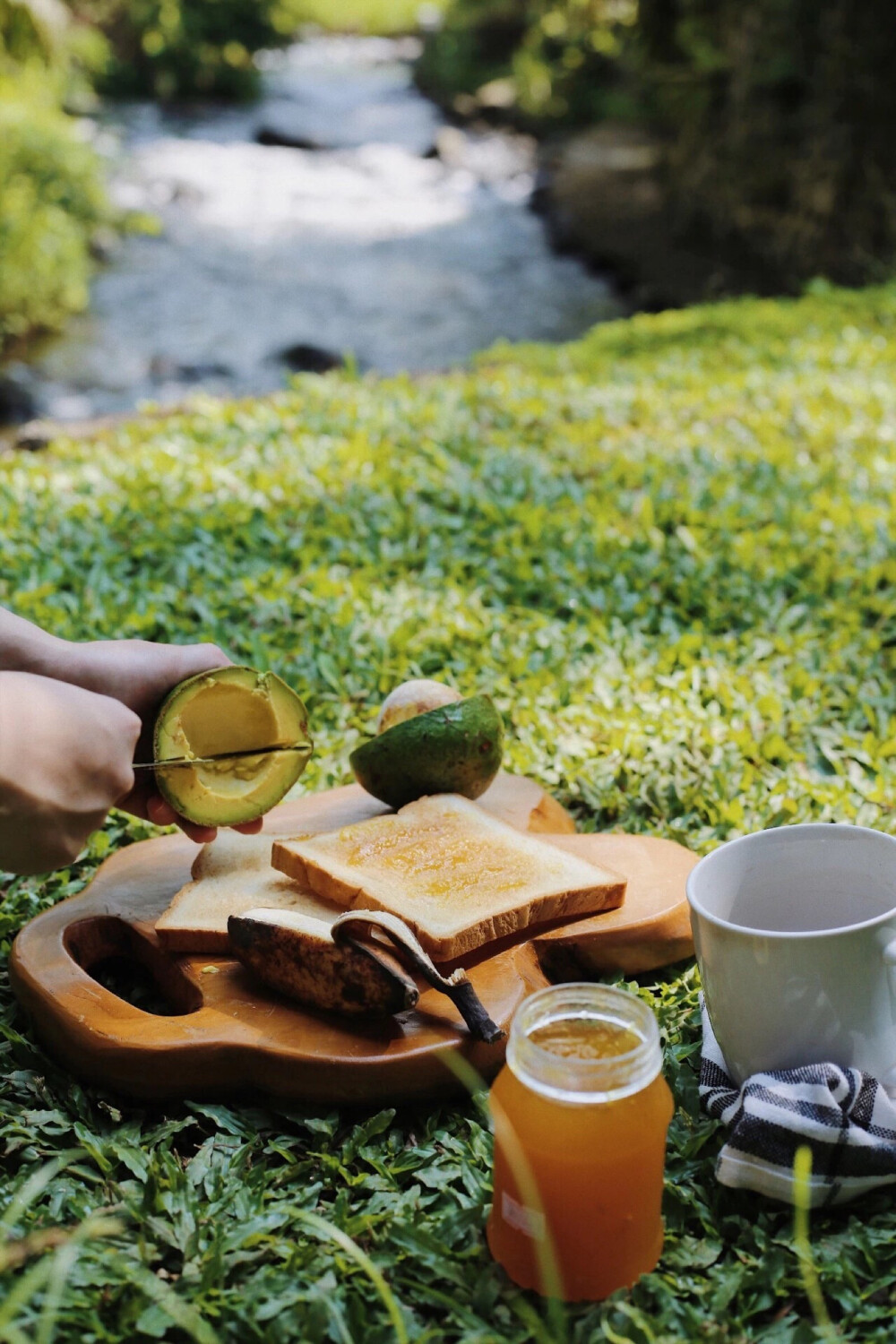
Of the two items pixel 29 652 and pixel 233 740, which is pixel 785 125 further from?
pixel 29 652

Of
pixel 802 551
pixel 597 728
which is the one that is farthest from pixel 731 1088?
pixel 802 551

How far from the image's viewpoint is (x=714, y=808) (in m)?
3.01

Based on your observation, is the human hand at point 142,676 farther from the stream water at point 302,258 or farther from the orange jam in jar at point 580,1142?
the stream water at point 302,258

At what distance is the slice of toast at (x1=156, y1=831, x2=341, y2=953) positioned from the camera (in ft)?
7.33

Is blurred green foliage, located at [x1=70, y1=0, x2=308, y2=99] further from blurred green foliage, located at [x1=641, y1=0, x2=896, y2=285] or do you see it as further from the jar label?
the jar label

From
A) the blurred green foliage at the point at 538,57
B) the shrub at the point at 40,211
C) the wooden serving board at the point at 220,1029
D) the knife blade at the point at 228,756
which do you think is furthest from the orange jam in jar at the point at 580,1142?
the blurred green foliage at the point at 538,57

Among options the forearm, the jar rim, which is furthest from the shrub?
the jar rim

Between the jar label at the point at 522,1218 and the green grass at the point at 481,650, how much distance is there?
0.36ft

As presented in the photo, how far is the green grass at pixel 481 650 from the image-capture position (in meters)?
1.71

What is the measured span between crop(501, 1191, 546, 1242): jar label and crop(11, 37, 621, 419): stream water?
8.34m

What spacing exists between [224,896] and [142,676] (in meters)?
0.45

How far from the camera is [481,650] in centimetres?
378

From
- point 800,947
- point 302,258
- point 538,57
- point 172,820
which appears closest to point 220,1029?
point 172,820

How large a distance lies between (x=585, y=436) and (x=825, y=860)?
3802 millimetres
